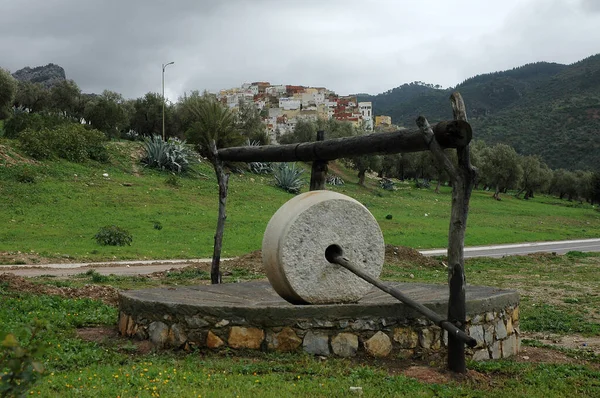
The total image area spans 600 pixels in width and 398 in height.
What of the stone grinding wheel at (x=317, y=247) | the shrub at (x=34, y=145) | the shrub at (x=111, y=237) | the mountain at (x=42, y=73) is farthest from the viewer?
the mountain at (x=42, y=73)

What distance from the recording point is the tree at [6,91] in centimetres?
4844

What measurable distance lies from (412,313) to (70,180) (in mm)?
25956

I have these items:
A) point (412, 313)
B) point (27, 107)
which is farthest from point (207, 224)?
point (27, 107)

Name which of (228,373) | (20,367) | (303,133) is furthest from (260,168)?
(20,367)

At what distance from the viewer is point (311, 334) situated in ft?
23.2

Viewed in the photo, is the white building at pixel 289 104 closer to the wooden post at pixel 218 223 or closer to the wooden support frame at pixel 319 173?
the wooden post at pixel 218 223

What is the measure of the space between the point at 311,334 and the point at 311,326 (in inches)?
3.4

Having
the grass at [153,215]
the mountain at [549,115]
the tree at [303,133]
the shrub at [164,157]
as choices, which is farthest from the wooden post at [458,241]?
the mountain at [549,115]

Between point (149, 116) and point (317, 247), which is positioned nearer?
point (317, 247)

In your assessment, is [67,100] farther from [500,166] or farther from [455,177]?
[455,177]

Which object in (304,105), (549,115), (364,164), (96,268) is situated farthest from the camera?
(304,105)

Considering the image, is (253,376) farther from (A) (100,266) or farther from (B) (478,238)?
(B) (478,238)

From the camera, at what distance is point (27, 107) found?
6600 centimetres

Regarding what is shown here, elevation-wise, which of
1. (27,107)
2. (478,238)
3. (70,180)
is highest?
(27,107)
